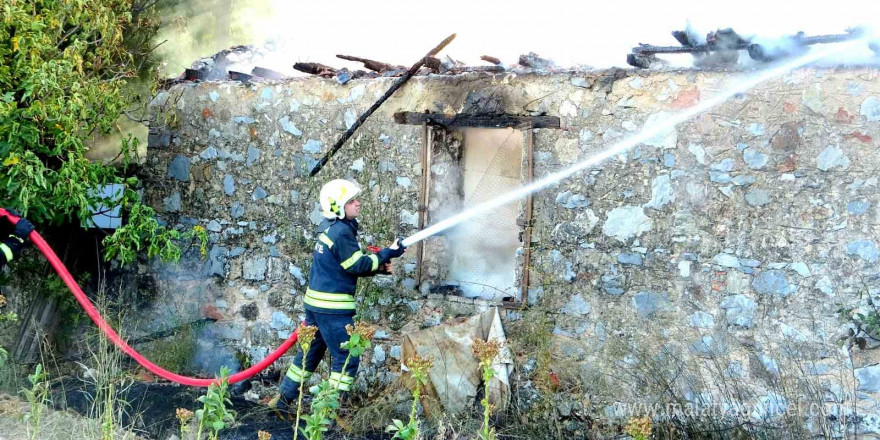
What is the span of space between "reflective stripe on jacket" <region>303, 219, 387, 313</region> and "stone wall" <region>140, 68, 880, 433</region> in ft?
2.83

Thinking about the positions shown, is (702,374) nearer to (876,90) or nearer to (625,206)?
(625,206)

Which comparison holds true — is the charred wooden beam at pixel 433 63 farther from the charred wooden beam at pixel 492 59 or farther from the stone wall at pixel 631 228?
the charred wooden beam at pixel 492 59

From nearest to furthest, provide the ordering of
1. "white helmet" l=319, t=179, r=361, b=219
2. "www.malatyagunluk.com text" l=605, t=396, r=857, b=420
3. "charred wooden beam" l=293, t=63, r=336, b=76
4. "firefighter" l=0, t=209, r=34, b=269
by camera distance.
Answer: "www.malatyagunluk.com text" l=605, t=396, r=857, b=420
"white helmet" l=319, t=179, r=361, b=219
"firefighter" l=0, t=209, r=34, b=269
"charred wooden beam" l=293, t=63, r=336, b=76

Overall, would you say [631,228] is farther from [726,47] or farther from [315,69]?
[315,69]

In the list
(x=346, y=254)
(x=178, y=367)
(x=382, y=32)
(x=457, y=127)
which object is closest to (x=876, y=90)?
(x=457, y=127)

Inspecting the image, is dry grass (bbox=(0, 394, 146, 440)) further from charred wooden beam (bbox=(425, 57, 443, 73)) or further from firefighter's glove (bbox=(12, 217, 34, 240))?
charred wooden beam (bbox=(425, 57, 443, 73))

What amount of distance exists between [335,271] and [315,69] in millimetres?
2102

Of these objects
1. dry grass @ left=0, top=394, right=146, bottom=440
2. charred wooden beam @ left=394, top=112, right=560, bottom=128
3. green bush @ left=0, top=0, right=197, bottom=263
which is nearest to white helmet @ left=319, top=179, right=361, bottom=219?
charred wooden beam @ left=394, top=112, right=560, bottom=128

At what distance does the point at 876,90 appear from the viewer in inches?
220

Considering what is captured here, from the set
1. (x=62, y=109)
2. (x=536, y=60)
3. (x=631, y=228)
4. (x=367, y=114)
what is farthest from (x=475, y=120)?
(x=62, y=109)

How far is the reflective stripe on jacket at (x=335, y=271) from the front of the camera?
251 inches

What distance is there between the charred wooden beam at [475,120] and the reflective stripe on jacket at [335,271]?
110 centimetres

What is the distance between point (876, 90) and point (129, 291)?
6.60m

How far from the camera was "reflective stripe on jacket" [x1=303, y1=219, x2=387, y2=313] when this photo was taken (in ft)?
20.9
